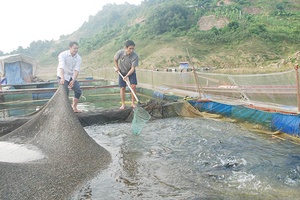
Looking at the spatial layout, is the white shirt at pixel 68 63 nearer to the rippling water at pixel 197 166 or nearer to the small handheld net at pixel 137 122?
the rippling water at pixel 197 166

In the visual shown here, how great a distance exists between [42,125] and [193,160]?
7.73 feet

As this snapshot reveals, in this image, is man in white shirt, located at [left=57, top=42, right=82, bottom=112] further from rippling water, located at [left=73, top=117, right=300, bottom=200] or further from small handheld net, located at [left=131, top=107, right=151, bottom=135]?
small handheld net, located at [left=131, top=107, right=151, bottom=135]

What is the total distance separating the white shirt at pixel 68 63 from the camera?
639 centimetres

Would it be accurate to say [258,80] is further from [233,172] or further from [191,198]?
[191,198]

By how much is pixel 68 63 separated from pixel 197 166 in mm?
4067

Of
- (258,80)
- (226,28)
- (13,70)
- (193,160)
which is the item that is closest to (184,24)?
(226,28)

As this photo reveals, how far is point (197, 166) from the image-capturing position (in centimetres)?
387

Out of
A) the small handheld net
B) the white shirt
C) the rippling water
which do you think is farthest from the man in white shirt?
the small handheld net

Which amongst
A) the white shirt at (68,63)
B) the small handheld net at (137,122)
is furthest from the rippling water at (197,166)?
the white shirt at (68,63)

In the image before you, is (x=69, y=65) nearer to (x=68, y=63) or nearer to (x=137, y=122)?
(x=68, y=63)

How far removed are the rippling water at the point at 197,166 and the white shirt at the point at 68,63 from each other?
5.66ft

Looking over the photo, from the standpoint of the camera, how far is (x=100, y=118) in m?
6.80

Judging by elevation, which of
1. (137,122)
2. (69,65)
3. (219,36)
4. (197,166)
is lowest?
(197,166)

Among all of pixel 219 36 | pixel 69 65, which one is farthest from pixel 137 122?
pixel 219 36
